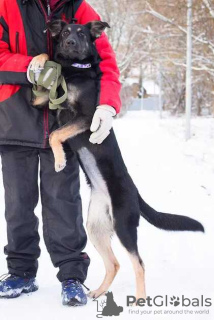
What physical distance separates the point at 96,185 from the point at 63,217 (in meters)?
0.33

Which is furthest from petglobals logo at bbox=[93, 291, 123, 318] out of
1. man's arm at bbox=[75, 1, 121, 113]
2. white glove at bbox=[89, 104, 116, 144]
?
man's arm at bbox=[75, 1, 121, 113]

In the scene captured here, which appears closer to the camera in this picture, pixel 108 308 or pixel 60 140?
pixel 108 308

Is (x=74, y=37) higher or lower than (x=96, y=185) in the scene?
higher

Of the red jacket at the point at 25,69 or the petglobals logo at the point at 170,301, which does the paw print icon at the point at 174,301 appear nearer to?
the petglobals logo at the point at 170,301

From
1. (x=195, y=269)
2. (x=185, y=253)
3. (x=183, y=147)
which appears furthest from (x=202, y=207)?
(x=183, y=147)

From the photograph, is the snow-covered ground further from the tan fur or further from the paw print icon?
the tan fur

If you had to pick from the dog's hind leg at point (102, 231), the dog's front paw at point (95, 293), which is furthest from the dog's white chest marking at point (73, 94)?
the dog's front paw at point (95, 293)

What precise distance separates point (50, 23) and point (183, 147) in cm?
1007

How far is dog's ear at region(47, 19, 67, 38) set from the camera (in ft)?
9.53

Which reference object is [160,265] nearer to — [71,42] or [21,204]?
[21,204]

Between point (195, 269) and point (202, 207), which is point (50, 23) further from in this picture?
point (202, 207)

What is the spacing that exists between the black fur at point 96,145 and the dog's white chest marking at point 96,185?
0.11ft

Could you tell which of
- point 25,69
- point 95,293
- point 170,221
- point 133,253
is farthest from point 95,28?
point 95,293

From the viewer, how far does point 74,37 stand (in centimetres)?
296
